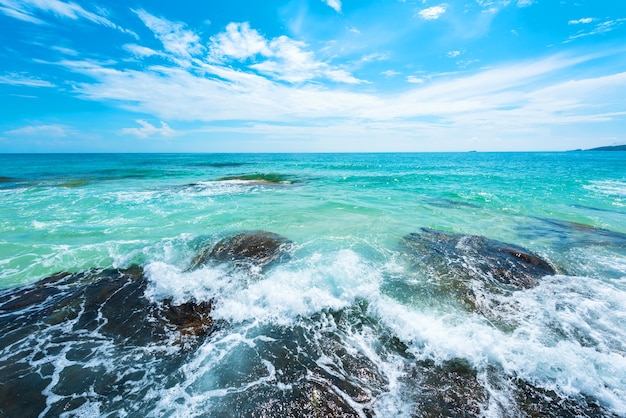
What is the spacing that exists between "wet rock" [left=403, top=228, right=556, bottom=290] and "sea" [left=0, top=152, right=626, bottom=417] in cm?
7

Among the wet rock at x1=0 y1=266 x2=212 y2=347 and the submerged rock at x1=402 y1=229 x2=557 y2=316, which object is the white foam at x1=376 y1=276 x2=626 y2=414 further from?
the wet rock at x1=0 y1=266 x2=212 y2=347

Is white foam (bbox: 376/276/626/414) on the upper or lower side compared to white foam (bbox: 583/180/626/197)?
upper

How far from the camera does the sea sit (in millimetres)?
4172

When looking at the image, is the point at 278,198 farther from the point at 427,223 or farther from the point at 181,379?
the point at 181,379

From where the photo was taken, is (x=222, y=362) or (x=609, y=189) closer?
(x=222, y=362)

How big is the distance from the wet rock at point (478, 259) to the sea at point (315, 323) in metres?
0.07

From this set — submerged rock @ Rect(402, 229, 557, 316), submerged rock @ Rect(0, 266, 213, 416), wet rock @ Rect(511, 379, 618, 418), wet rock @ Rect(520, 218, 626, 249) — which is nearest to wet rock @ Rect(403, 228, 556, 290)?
submerged rock @ Rect(402, 229, 557, 316)

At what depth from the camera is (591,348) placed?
5086 mm

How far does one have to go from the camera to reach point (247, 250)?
9477mm

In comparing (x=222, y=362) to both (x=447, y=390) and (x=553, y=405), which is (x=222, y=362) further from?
(x=553, y=405)

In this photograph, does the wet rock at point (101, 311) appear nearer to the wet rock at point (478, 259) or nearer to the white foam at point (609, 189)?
the wet rock at point (478, 259)

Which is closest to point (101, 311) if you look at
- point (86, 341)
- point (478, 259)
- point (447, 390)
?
point (86, 341)

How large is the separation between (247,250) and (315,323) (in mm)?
4381

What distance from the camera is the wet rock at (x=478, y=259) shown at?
7.75m
